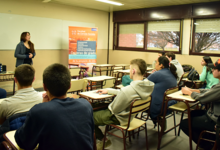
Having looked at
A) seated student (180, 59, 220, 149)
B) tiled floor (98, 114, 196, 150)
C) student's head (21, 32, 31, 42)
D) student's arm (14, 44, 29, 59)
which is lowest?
tiled floor (98, 114, 196, 150)

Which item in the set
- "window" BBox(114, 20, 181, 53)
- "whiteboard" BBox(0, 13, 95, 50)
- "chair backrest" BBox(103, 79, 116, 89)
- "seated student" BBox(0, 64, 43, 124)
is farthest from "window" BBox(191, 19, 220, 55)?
"seated student" BBox(0, 64, 43, 124)

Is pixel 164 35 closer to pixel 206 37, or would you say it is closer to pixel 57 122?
pixel 206 37

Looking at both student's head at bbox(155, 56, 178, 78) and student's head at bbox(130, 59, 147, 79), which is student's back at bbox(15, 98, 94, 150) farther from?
student's head at bbox(155, 56, 178, 78)

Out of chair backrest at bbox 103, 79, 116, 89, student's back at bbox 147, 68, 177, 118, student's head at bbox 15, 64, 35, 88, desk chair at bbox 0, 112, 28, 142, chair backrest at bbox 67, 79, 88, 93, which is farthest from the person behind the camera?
chair backrest at bbox 103, 79, 116, 89

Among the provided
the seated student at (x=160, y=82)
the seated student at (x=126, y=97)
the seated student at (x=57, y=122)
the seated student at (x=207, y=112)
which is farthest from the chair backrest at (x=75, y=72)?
the seated student at (x=57, y=122)

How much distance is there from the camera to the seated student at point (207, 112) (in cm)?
224

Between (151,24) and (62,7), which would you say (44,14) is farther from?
(151,24)

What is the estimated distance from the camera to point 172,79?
3168 millimetres

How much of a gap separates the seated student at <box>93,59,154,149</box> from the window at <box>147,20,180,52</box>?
4.74m

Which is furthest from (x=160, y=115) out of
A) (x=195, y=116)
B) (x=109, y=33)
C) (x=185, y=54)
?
(x=109, y=33)

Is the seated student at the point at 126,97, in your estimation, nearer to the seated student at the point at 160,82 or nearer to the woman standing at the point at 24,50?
the seated student at the point at 160,82

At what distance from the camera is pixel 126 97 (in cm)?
233

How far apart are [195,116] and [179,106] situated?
454mm

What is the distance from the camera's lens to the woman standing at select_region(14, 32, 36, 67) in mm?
4722
